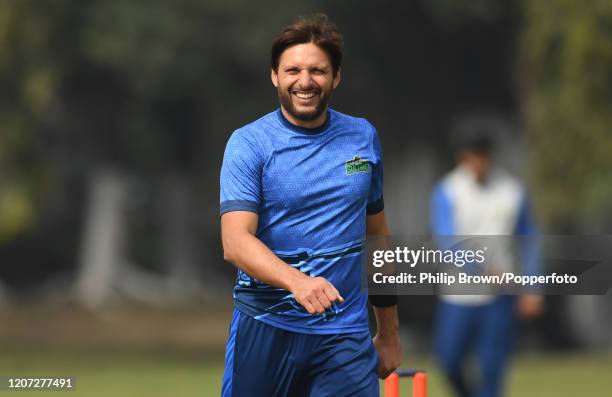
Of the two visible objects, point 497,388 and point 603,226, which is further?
point 603,226

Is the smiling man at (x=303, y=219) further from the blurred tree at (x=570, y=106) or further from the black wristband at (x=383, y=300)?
the blurred tree at (x=570, y=106)

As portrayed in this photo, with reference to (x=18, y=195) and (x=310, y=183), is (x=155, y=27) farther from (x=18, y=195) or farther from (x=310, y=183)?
(x=310, y=183)

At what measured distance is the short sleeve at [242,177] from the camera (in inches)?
254

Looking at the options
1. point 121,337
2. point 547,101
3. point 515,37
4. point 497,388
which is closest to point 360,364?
point 497,388

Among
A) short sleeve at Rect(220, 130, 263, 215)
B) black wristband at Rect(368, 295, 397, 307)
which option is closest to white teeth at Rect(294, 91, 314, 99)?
short sleeve at Rect(220, 130, 263, 215)

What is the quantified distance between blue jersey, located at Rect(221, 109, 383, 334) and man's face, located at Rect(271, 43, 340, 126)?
108 millimetres

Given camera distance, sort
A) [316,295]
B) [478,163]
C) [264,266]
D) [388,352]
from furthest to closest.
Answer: [478,163] → [388,352] → [264,266] → [316,295]

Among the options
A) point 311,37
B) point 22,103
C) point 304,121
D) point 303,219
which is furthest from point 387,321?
point 22,103

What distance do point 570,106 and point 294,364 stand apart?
49.4ft

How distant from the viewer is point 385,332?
7.09m

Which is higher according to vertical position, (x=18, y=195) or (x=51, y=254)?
(x=51, y=254)

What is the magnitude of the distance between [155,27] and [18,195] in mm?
4244

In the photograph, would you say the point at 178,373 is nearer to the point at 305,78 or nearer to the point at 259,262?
the point at 305,78

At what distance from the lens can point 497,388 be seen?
12461 millimetres
